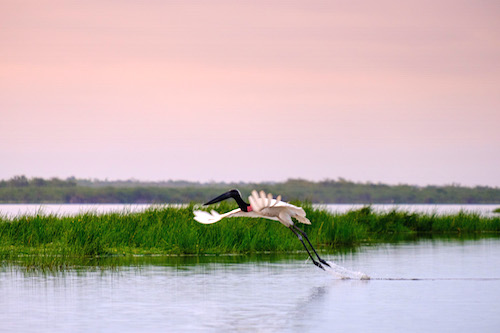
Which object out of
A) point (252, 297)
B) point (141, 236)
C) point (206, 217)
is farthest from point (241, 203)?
point (141, 236)

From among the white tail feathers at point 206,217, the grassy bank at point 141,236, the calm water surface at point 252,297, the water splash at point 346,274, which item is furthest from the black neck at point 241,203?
the grassy bank at point 141,236

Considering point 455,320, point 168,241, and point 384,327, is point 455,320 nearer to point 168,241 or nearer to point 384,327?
point 384,327

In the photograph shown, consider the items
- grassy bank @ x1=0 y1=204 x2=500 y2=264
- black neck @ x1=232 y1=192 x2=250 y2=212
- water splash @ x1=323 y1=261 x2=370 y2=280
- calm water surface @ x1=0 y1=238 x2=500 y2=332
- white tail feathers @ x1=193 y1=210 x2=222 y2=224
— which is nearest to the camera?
calm water surface @ x1=0 y1=238 x2=500 y2=332

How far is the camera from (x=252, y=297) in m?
12.0

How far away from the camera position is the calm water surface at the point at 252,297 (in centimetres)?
977

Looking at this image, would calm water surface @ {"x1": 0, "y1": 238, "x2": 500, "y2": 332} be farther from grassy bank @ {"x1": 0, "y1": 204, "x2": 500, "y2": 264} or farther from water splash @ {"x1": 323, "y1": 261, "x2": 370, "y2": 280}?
grassy bank @ {"x1": 0, "y1": 204, "x2": 500, "y2": 264}

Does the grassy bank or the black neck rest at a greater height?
the black neck

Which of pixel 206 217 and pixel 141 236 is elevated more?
pixel 206 217

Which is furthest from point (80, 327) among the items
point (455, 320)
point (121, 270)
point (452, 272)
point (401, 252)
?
point (401, 252)

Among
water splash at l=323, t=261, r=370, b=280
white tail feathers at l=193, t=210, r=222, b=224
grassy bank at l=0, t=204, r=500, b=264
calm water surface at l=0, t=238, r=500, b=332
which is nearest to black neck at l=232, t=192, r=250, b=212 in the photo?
white tail feathers at l=193, t=210, r=222, b=224

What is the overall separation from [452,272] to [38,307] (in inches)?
354

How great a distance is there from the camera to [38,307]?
11.1 m

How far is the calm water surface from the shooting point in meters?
9.77

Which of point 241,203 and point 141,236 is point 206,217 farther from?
point 141,236
